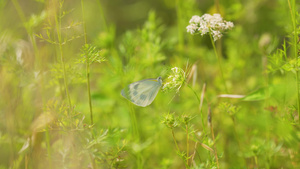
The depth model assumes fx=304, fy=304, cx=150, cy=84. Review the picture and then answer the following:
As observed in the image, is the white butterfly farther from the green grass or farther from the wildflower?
the wildflower

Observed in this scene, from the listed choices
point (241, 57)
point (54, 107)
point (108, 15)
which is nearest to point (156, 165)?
point (54, 107)

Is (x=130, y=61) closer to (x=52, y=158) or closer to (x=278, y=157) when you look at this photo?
(x=52, y=158)

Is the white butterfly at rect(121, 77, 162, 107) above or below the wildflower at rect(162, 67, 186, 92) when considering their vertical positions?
below

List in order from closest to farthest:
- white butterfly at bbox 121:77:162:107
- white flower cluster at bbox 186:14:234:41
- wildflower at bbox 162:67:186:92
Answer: wildflower at bbox 162:67:186:92
white flower cluster at bbox 186:14:234:41
white butterfly at bbox 121:77:162:107

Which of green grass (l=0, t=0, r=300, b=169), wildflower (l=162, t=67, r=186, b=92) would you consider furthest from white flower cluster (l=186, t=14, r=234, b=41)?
wildflower (l=162, t=67, r=186, b=92)

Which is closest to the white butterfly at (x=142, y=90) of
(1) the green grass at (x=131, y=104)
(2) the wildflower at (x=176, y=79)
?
(1) the green grass at (x=131, y=104)
